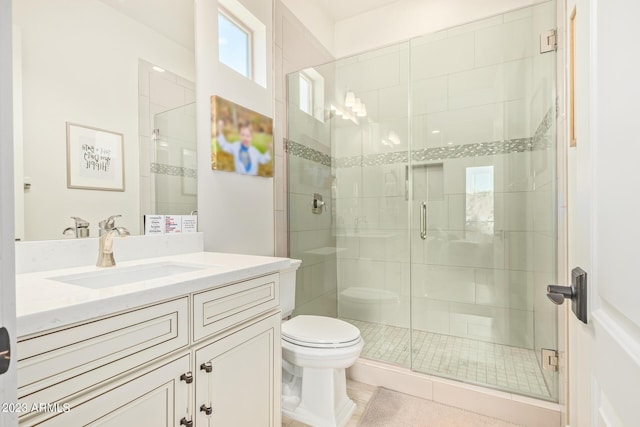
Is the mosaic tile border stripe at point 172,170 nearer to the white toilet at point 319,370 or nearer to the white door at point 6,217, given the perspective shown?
the white toilet at point 319,370

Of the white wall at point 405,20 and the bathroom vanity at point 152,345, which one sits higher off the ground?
the white wall at point 405,20

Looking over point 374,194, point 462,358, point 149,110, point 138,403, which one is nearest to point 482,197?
point 374,194

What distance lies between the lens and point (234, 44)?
1.87 m

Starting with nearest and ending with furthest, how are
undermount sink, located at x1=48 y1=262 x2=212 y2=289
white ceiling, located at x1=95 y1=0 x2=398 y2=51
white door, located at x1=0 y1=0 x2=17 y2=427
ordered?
white door, located at x1=0 y1=0 x2=17 y2=427 → undermount sink, located at x1=48 y1=262 x2=212 y2=289 → white ceiling, located at x1=95 y1=0 x2=398 y2=51

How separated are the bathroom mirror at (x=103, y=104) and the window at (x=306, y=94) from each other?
101cm

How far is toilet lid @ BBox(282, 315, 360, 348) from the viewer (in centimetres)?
151

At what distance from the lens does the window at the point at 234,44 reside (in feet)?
5.75

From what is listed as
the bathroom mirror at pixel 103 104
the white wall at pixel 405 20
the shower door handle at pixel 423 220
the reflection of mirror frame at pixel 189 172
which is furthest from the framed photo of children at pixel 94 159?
the white wall at pixel 405 20

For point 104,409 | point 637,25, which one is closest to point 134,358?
point 104,409

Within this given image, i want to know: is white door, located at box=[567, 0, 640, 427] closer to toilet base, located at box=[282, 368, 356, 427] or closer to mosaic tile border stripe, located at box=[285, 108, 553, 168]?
toilet base, located at box=[282, 368, 356, 427]

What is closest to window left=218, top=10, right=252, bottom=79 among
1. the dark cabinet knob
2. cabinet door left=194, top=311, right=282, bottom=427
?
cabinet door left=194, top=311, right=282, bottom=427

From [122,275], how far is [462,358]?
2098mm

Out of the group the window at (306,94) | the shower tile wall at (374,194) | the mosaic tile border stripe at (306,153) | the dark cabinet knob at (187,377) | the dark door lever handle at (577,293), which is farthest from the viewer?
the shower tile wall at (374,194)

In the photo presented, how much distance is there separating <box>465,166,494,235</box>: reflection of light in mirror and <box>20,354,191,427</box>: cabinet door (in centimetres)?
225
